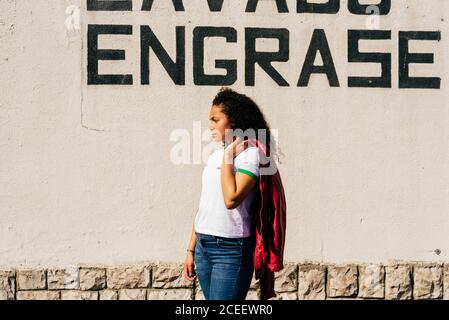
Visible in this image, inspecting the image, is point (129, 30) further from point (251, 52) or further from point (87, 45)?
point (251, 52)

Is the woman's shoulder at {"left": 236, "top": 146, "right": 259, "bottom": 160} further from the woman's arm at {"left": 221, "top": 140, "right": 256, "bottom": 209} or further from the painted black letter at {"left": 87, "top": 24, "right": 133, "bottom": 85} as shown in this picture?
the painted black letter at {"left": 87, "top": 24, "right": 133, "bottom": 85}

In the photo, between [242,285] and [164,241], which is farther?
[164,241]

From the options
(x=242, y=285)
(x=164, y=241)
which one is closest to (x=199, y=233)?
(x=242, y=285)

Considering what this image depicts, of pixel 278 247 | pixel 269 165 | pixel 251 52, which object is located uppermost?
pixel 251 52

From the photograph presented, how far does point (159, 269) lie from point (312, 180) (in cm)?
134

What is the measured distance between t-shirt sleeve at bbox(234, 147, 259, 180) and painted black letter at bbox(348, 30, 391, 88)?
200 cm

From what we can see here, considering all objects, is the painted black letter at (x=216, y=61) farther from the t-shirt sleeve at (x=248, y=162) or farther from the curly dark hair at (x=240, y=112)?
the t-shirt sleeve at (x=248, y=162)

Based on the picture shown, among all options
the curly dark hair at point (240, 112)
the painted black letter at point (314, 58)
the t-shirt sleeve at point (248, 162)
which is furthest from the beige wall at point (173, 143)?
the t-shirt sleeve at point (248, 162)

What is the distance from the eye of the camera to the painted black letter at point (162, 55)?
6.53 m

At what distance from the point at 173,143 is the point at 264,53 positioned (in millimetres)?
969

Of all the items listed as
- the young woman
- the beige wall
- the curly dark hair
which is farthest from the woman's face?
the beige wall

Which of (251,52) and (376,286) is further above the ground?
(251,52)

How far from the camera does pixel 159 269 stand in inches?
257

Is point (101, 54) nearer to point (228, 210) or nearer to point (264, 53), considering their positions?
point (264, 53)
